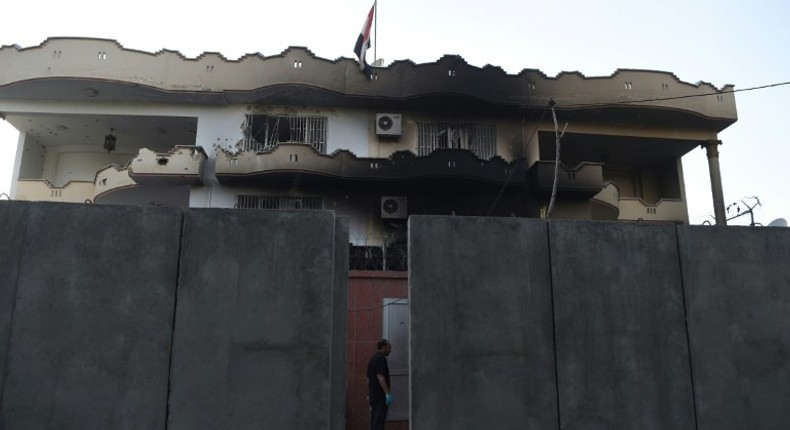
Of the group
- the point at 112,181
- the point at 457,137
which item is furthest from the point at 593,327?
the point at 112,181

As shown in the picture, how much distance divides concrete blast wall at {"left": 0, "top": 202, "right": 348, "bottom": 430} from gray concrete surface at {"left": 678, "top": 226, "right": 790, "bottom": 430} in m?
4.12

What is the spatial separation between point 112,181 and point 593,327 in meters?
16.2

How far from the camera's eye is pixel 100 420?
5.89m

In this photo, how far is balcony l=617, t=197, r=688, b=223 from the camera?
64.9 feet

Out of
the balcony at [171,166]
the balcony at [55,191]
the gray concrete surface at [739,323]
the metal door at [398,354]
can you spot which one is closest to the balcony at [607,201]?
the metal door at [398,354]

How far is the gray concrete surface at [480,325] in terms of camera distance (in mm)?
6164

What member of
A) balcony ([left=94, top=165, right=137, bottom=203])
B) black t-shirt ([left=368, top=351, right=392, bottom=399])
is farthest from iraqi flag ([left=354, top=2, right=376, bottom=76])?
black t-shirt ([left=368, top=351, right=392, bottom=399])

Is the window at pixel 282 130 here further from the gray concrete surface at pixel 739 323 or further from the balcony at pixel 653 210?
the gray concrete surface at pixel 739 323

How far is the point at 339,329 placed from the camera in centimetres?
650

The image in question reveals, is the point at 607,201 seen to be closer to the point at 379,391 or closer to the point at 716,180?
the point at 716,180

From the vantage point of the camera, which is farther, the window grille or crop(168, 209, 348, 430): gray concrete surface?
the window grille

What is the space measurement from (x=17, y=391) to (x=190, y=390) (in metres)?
1.71

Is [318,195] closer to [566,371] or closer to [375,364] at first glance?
[375,364]

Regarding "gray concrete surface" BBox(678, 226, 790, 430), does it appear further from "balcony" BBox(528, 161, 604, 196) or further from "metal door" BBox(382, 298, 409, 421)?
"balcony" BBox(528, 161, 604, 196)
